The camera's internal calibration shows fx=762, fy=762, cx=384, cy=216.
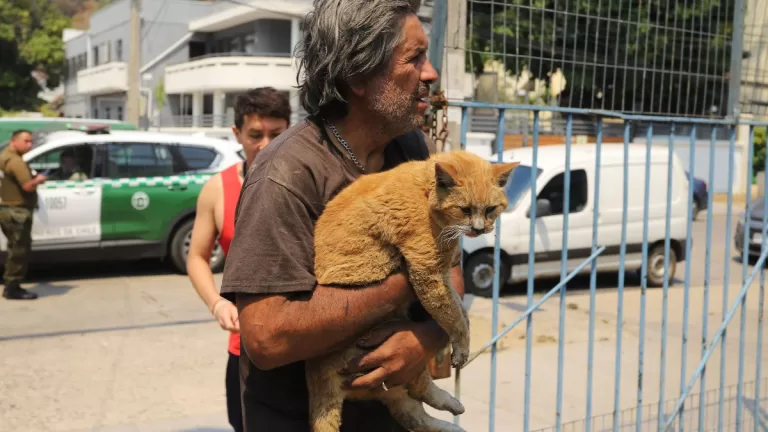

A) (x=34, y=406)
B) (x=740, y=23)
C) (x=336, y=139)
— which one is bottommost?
(x=34, y=406)

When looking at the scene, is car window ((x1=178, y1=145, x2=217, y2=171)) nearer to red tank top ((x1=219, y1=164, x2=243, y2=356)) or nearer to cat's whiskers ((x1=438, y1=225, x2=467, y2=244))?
red tank top ((x1=219, y1=164, x2=243, y2=356))

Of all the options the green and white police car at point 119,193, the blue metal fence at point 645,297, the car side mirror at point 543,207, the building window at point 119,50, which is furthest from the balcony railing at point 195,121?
the blue metal fence at point 645,297

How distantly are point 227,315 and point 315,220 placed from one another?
141cm

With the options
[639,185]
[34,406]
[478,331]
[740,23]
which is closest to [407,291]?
[740,23]

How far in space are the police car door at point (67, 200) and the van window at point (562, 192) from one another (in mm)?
5875

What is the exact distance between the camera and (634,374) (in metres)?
6.38

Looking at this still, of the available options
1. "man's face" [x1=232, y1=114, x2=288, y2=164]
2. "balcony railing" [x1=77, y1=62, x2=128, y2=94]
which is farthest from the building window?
"man's face" [x1=232, y1=114, x2=288, y2=164]

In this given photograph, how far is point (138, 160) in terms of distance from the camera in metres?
10.5

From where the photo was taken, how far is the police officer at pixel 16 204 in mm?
8945

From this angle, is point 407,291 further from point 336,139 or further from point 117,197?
point 117,197

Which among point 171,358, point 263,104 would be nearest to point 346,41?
point 263,104

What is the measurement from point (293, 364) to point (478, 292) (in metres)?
7.76

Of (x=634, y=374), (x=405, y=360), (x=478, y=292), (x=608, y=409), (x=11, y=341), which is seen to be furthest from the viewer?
(x=478, y=292)

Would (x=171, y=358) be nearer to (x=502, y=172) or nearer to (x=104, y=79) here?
(x=502, y=172)
